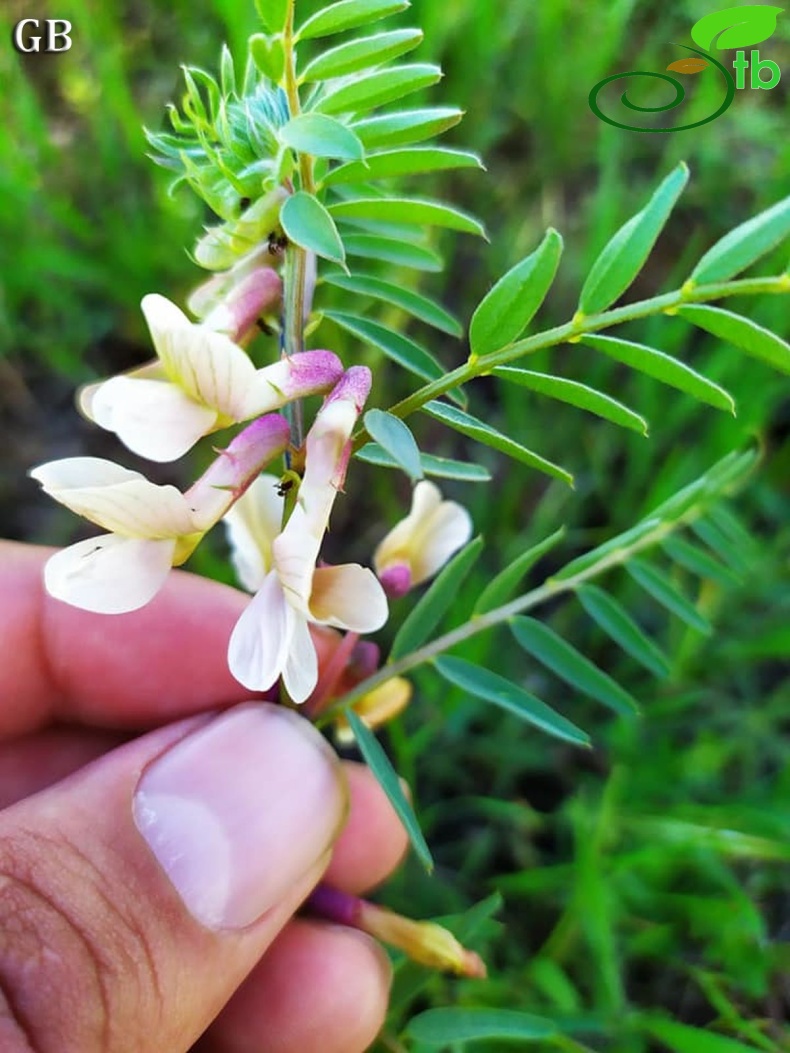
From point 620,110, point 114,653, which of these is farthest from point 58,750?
point 620,110

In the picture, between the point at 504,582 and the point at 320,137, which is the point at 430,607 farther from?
the point at 320,137

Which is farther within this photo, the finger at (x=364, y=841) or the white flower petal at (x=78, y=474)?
the finger at (x=364, y=841)

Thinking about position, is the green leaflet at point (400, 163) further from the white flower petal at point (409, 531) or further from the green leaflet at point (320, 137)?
the white flower petal at point (409, 531)

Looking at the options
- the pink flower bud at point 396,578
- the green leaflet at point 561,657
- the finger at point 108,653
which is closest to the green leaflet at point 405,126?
the pink flower bud at point 396,578

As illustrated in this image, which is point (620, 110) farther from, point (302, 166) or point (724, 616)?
point (302, 166)

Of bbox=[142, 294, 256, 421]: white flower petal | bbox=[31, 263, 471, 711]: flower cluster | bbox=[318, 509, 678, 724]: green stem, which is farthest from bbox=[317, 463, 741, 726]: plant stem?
bbox=[142, 294, 256, 421]: white flower petal

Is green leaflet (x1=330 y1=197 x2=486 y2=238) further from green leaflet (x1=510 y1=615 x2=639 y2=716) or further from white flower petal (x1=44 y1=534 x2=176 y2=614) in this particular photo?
green leaflet (x1=510 y1=615 x2=639 y2=716)
